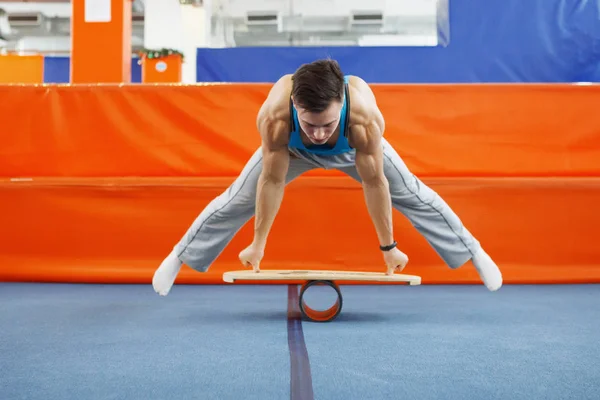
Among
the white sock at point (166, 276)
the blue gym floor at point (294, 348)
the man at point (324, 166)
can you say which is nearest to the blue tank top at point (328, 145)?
the man at point (324, 166)

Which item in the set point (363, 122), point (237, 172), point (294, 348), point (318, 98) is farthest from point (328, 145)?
point (237, 172)

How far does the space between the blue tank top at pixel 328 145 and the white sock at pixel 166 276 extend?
0.69 metres

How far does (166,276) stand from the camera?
204cm

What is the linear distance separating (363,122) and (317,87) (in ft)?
0.87

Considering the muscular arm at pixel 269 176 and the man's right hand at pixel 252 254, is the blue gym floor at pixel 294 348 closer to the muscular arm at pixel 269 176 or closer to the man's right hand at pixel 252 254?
the man's right hand at pixel 252 254

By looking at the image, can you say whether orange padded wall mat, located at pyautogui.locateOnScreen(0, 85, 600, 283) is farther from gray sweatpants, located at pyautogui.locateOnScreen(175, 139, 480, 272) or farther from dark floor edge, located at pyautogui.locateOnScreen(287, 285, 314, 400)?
dark floor edge, located at pyautogui.locateOnScreen(287, 285, 314, 400)

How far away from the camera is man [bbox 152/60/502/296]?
4.86 feet

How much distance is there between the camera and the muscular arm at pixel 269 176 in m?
1.67

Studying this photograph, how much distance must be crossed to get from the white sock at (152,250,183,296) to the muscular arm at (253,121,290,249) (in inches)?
18.5

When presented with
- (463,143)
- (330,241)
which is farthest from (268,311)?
(463,143)

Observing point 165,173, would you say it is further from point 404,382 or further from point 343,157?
point 404,382

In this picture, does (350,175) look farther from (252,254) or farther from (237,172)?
(237,172)

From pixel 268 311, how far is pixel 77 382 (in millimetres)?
960

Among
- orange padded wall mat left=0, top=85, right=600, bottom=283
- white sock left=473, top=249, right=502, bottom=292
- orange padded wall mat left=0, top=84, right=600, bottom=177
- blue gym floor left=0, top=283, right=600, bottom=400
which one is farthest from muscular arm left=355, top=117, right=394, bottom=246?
orange padded wall mat left=0, top=84, right=600, bottom=177
